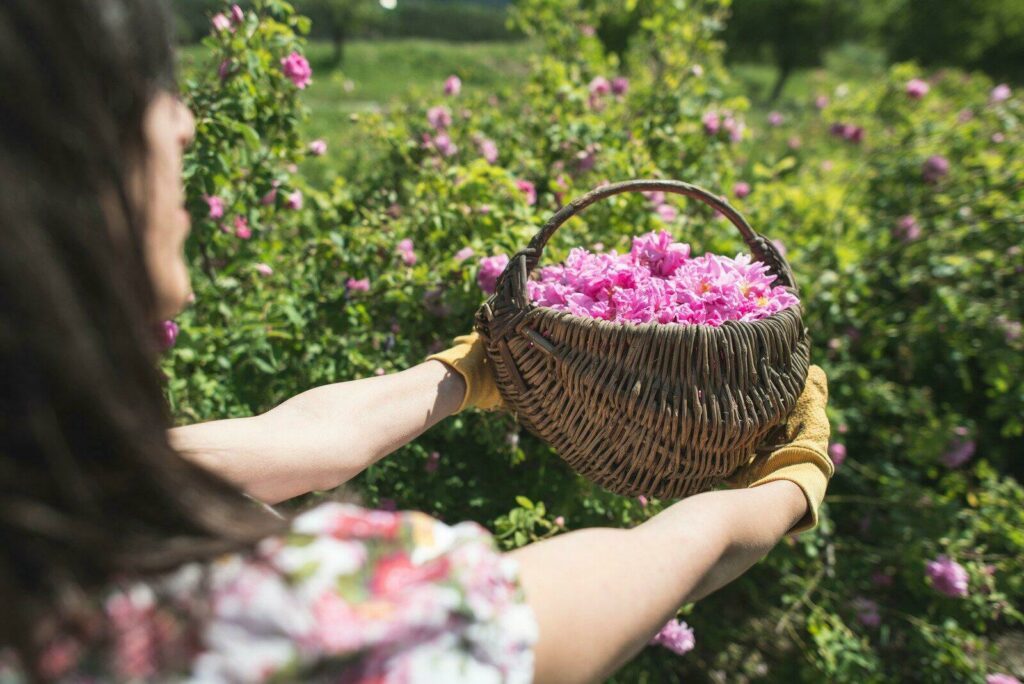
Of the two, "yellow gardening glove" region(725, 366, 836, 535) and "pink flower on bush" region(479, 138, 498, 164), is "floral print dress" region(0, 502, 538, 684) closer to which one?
"yellow gardening glove" region(725, 366, 836, 535)

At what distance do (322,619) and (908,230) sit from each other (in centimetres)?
287

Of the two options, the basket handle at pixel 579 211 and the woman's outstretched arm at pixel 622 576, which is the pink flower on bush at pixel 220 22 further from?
the woman's outstretched arm at pixel 622 576

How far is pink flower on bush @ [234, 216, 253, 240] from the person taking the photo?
6.72 feet

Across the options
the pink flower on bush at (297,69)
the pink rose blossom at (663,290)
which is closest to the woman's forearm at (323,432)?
the pink rose blossom at (663,290)

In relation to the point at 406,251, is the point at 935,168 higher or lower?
higher

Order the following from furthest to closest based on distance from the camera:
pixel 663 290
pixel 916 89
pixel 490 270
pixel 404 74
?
pixel 404 74, pixel 916 89, pixel 490 270, pixel 663 290

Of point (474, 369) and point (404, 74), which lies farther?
point (404, 74)

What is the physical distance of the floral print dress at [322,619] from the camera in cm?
58

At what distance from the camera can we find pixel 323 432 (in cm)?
→ 113

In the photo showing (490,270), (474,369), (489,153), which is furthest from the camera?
(489,153)

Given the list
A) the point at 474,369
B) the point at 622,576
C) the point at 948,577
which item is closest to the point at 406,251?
the point at 474,369

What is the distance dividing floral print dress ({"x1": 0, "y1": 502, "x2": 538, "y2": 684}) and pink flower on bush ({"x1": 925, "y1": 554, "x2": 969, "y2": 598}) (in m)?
1.90

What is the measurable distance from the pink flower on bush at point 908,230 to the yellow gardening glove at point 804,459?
1.84 metres

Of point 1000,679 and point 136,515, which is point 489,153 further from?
point 1000,679
